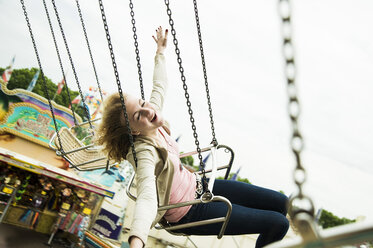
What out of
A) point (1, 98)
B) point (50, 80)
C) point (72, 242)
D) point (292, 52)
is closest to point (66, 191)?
point (72, 242)

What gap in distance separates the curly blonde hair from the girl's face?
0.11 metres

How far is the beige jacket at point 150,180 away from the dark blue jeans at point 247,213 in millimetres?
256

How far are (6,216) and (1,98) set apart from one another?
282 cm

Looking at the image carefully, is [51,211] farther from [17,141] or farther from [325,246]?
[325,246]

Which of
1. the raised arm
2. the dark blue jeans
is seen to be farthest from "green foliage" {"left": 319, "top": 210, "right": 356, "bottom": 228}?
the raised arm

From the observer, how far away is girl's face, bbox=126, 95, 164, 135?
66.2 inches

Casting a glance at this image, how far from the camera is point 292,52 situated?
1.78 feet

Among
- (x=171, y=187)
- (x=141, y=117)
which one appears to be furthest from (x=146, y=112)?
(x=171, y=187)

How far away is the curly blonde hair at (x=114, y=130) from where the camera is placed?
71.3 inches

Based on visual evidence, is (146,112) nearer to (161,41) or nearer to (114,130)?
A: (114,130)

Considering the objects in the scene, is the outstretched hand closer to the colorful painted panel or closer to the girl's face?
the girl's face

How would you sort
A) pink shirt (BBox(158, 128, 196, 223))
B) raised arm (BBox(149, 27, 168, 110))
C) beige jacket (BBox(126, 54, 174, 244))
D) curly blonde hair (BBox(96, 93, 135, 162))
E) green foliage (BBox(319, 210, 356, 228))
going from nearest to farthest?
beige jacket (BBox(126, 54, 174, 244)) < pink shirt (BBox(158, 128, 196, 223)) < curly blonde hair (BBox(96, 93, 135, 162)) < raised arm (BBox(149, 27, 168, 110)) < green foliage (BBox(319, 210, 356, 228))

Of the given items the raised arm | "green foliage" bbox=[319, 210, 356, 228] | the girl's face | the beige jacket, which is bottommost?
the beige jacket

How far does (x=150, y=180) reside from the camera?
1.35 m
